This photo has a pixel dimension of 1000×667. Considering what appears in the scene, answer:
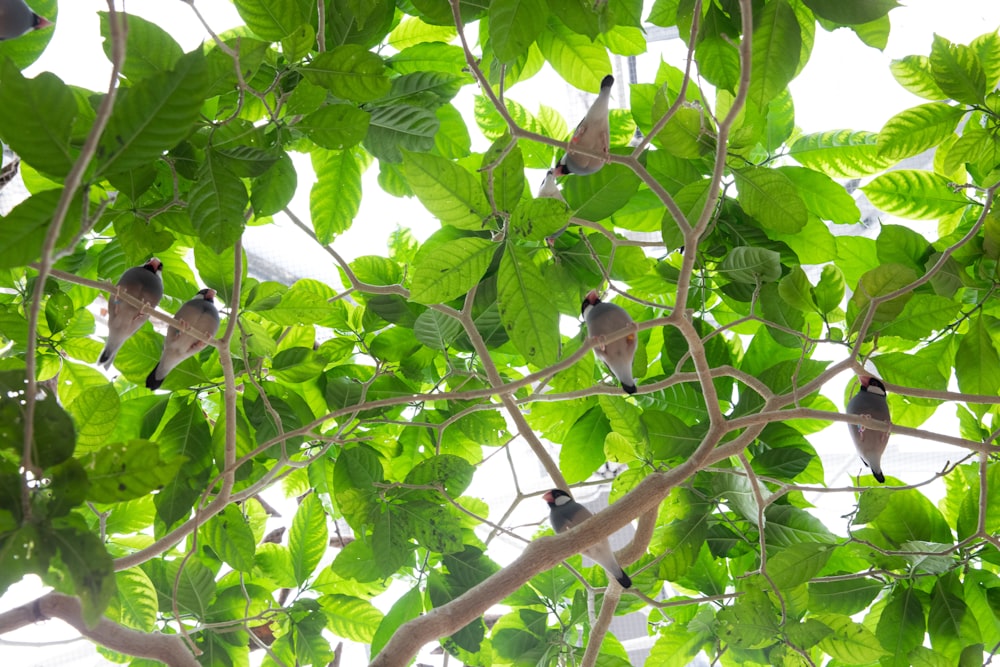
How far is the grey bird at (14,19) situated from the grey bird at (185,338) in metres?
0.44

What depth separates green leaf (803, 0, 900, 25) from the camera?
3.12ft

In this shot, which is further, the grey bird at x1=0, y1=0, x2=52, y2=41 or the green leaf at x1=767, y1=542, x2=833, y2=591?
the green leaf at x1=767, y1=542, x2=833, y2=591

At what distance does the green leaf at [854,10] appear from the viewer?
3.12 ft

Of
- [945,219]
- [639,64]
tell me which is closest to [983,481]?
[945,219]

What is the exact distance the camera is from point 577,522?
150 cm

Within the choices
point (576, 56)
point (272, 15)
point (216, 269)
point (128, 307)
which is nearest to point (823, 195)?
point (576, 56)

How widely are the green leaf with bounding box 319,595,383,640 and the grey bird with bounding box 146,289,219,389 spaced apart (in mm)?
602

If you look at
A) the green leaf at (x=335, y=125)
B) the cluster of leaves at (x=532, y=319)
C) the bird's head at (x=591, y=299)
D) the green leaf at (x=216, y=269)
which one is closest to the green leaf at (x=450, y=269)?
the cluster of leaves at (x=532, y=319)

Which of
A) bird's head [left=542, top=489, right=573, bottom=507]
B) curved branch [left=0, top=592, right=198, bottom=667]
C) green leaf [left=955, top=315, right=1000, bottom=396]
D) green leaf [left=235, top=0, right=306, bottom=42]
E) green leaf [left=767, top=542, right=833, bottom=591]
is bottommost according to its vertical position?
curved branch [left=0, top=592, right=198, bottom=667]

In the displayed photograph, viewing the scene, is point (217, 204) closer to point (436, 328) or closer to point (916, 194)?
point (436, 328)

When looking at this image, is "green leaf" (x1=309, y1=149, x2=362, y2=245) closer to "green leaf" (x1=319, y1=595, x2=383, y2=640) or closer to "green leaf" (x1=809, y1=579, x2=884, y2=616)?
"green leaf" (x1=319, y1=595, x2=383, y2=640)

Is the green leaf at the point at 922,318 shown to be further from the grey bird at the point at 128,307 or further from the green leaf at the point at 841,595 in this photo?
the grey bird at the point at 128,307

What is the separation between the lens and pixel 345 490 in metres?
1.33

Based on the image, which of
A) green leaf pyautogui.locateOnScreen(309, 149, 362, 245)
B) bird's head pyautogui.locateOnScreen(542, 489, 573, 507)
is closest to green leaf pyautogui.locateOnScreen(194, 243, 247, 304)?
green leaf pyautogui.locateOnScreen(309, 149, 362, 245)
